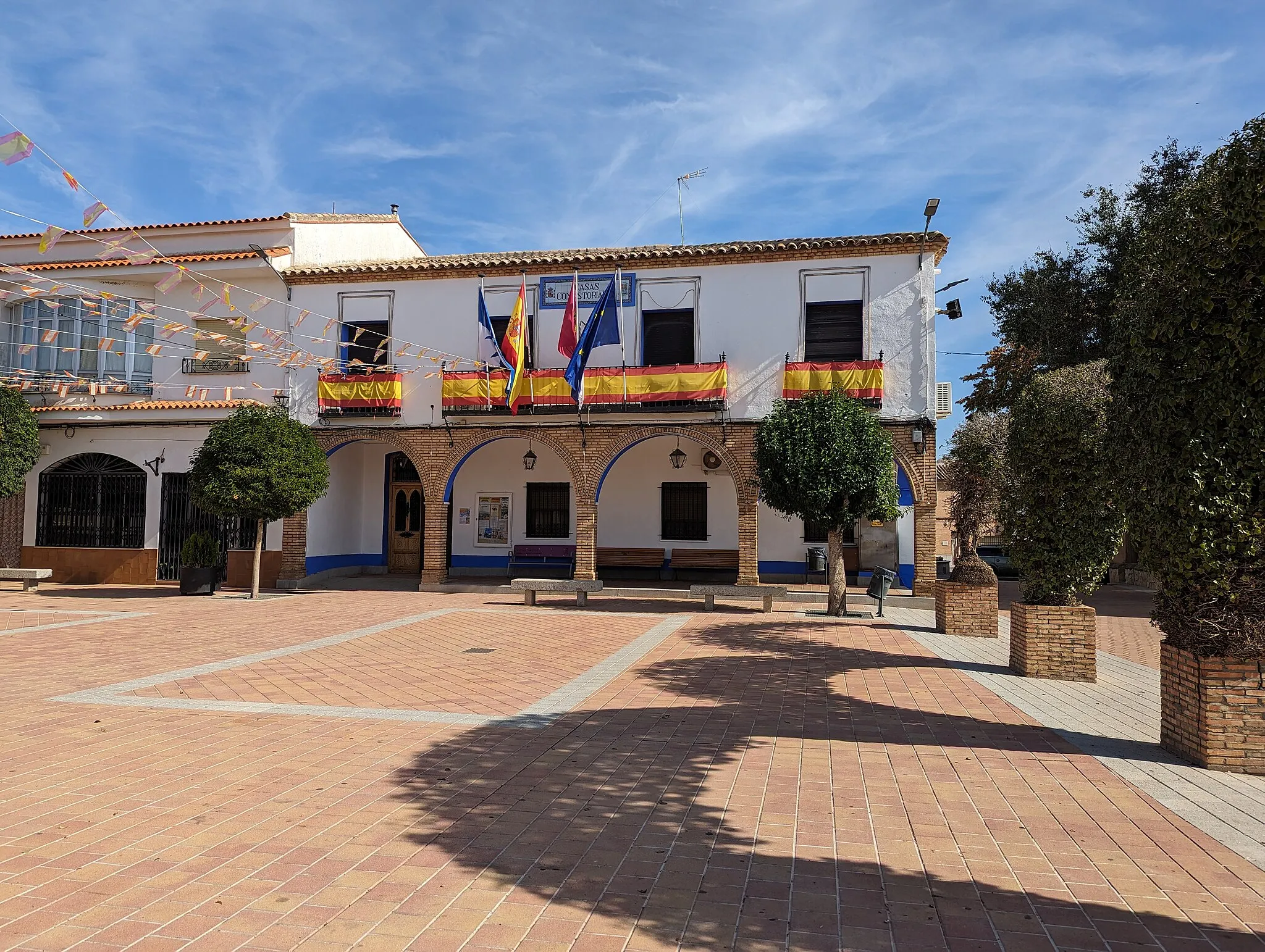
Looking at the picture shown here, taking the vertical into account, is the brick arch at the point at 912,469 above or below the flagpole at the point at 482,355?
below

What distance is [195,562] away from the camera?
54.6 feet

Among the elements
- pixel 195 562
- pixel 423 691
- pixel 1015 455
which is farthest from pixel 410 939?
pixel 195 562

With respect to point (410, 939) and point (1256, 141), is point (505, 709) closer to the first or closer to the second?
point (410, 939)

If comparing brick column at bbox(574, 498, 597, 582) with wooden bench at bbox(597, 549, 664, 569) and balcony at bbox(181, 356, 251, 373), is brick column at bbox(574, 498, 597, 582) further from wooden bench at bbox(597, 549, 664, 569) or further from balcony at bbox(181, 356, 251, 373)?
balcony at bbox(181, 356, 251, 373)

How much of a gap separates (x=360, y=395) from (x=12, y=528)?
30.3 feet

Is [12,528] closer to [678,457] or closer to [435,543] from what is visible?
[435,543]

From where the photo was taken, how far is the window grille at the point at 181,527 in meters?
18.1

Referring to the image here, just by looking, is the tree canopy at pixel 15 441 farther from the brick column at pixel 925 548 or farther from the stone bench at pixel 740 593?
the brick column at pixel 925 548

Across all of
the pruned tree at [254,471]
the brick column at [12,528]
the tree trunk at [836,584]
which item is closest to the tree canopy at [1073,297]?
the tree trunk at [836,584]

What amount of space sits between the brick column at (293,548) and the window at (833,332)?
39.0 ft

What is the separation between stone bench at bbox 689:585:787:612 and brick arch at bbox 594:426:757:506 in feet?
8.38

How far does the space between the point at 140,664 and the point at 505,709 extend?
474 centimetres

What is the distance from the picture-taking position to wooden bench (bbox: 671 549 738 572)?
18.8 metres

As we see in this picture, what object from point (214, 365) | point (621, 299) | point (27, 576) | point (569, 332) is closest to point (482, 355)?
point (569, 332)
